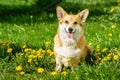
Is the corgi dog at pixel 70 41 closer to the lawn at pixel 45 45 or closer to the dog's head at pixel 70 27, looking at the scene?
the dog's head at pixel 70 27

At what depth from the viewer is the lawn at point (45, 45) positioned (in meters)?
6.53

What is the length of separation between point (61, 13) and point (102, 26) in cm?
394

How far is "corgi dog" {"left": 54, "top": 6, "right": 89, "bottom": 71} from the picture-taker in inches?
267

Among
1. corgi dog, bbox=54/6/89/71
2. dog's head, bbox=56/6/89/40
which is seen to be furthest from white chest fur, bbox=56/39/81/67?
dog's head, bbox=56/6/89/40

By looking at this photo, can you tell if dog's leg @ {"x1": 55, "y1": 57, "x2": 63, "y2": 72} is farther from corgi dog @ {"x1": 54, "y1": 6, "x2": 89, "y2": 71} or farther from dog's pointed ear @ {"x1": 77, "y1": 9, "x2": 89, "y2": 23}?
dog's pointed ear @ {"x1": 77, "y1": 9, "x2": 89, "y2": 23}

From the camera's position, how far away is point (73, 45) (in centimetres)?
694

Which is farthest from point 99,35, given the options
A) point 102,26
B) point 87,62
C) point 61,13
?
point 61,13

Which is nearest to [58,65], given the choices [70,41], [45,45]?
[70,41]

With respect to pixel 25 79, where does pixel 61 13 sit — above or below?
above

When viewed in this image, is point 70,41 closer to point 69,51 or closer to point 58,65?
point 69,51

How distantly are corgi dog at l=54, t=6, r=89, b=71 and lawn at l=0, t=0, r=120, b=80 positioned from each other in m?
0.17

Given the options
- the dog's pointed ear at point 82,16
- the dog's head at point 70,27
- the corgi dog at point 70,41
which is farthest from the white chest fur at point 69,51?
the dog's pointed ear at point 82,16

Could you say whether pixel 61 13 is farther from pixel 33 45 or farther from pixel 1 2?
pixel 1 2

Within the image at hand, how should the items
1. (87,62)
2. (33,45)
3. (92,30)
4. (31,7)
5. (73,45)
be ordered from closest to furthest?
(73,45)
(87,62)
(33,45)
(92,30)
(31,7)
